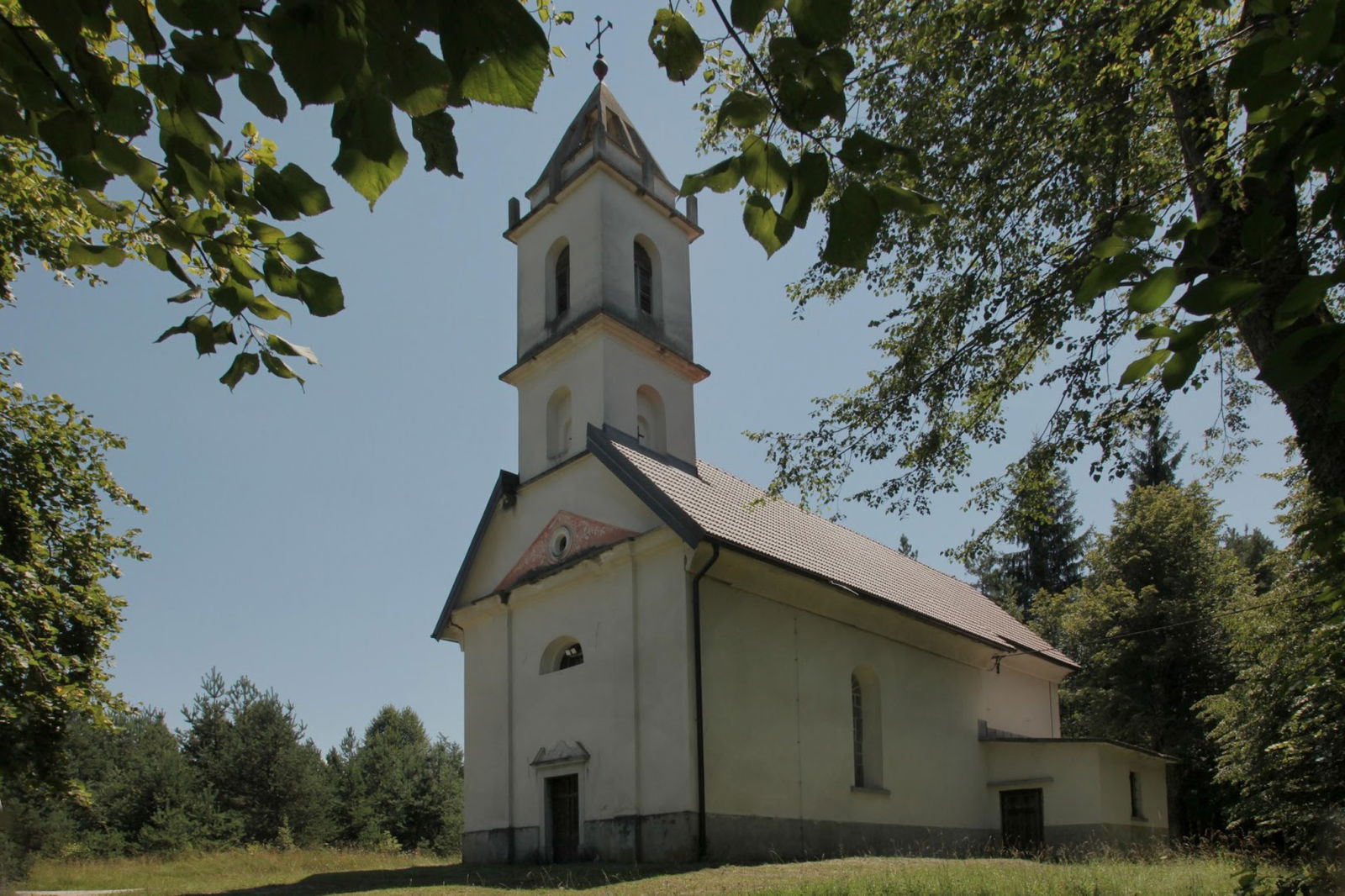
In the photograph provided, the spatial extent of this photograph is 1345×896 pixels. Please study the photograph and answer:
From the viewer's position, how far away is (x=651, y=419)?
68.9 feet

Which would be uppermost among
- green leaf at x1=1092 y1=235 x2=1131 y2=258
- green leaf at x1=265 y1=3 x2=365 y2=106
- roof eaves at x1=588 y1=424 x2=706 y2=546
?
roof eaves at x1=588 y1=424 x2=706 y2=546

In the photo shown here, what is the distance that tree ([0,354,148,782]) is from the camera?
1602 cm

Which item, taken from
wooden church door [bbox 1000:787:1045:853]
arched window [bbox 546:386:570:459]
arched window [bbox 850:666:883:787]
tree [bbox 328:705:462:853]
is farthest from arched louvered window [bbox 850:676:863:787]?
tree [bbox 328:705:462:853]

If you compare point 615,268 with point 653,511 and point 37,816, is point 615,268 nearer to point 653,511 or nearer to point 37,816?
point 653,511

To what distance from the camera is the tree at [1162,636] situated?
29.5 meters

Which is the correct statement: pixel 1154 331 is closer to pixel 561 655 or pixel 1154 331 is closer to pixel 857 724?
pixel 561 655

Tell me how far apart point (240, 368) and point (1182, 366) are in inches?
147

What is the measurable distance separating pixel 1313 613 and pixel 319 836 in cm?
3313

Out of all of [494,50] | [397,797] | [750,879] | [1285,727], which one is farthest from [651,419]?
[397,797]

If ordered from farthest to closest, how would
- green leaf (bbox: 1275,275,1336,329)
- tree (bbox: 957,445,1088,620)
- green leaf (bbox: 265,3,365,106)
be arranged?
1. tree (bbox: 957,445,1088,620)
2. green leaf (bbox: 1275,275,1336,329)
3. green leaf (bbox: 265,3,365,106)

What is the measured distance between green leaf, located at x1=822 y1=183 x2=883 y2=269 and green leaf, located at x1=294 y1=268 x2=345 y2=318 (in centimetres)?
200

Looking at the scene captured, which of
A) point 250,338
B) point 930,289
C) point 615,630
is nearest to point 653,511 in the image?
point 615,630

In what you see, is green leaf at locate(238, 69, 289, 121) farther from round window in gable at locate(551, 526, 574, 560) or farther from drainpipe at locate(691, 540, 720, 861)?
round window in gable at locate(551, 526, 574, 560)

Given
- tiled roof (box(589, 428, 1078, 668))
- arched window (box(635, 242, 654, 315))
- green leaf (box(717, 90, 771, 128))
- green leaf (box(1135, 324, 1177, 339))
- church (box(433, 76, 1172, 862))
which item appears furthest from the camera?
arched window (box(635, 242, 654, 315))
